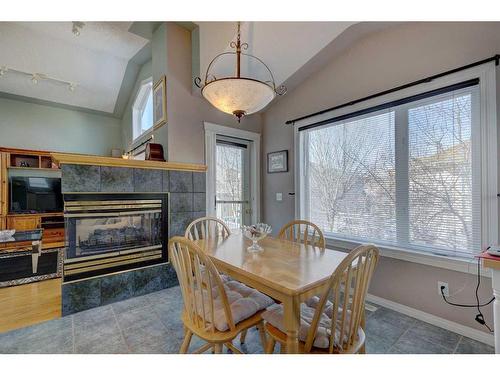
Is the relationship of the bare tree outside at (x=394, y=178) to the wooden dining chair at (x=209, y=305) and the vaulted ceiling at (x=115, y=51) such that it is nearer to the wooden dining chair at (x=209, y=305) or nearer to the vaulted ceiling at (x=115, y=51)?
the vaulted ceiling at (x=115, y=51)

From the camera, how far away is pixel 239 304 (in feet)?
4.70

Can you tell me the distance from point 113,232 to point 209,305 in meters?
1.75

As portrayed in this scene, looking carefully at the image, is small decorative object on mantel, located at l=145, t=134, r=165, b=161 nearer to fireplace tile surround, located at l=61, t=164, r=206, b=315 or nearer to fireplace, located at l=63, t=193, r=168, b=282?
fireplace tile surround, located at l=61, t=164, r=206, b=315

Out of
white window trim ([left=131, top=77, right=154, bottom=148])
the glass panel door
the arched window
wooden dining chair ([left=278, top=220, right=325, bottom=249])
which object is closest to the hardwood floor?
the glass panel door

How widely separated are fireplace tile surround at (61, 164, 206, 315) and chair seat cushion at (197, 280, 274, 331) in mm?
1390

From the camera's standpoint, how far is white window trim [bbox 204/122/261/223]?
10.7 feet

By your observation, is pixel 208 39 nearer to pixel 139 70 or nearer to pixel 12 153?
pixel 139 70

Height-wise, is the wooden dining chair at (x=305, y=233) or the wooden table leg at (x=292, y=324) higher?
the wooden dining chair at (x=305, y=233)

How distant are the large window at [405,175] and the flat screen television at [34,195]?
18.4ft

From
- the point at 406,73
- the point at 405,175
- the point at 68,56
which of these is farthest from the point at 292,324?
the point at 68,56

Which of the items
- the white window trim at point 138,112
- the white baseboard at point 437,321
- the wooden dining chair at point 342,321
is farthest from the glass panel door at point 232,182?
the wooden dining chair at point 342,321

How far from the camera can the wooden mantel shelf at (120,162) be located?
7.04 ft

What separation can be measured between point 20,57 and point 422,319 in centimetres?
637
